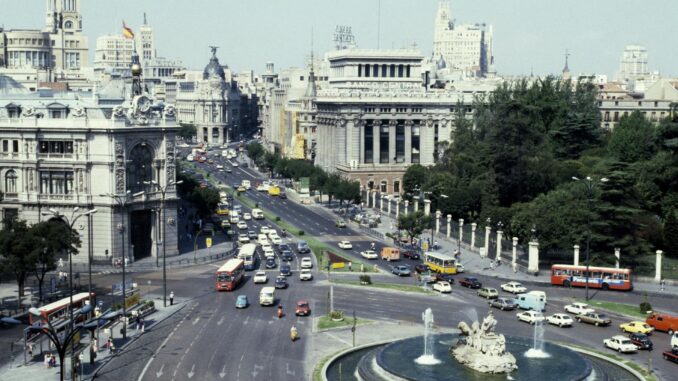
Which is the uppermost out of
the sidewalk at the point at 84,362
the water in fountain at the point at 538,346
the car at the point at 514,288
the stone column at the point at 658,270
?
the stone column at the point at 658,270

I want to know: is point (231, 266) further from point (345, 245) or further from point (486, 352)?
point (486, 352)

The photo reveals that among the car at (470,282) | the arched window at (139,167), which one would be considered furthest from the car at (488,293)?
the arched window at (139,167)

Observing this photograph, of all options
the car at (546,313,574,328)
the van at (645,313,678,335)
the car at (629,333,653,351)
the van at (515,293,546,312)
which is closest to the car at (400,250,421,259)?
the van at (515,293,546,312)

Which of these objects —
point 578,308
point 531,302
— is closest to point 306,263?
point 531,302

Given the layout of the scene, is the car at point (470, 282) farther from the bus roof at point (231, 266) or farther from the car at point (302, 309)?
the bus roof at point (231, 266)

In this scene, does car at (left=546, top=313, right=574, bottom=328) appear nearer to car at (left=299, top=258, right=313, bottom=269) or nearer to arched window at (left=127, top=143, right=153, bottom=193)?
car at (left=299, top=258, right=313, bottom=269)

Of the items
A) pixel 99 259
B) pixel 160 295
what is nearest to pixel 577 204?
pixel 160 295

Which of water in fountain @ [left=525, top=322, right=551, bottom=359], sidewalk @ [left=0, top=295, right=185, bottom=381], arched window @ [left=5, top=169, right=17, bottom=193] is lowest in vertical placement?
sidewalk @ [left=0, top=295, right=185, bottom=381]
